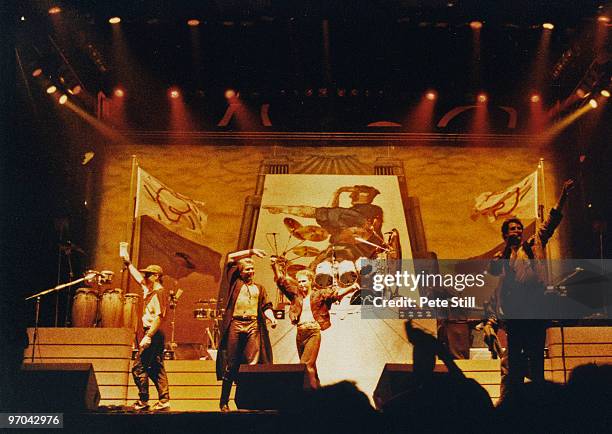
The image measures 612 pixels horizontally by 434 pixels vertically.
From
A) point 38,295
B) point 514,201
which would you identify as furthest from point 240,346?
point 514,201

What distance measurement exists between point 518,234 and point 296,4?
3.14 meters

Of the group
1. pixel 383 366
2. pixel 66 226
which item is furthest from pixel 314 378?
pixel 66 226

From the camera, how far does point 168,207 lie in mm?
8602

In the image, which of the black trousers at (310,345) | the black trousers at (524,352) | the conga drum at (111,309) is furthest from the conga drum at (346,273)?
the conga drum at (111,309)

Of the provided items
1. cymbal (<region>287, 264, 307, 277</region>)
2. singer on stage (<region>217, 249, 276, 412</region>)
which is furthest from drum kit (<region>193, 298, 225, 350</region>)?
cymbal (<region>287, 264, 307, 277</region>)

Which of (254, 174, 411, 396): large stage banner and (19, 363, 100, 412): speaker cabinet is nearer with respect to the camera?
(19, 363, 100, 412): speaker cabinet

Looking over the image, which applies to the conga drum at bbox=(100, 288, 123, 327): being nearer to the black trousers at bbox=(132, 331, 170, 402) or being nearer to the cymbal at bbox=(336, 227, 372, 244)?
the black trousers at bbox=(132, 331, 170, 402)

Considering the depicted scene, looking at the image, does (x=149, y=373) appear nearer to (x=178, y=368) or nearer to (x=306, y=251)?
(x=178, y=368)

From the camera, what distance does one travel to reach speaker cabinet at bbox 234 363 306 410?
22.7 feet

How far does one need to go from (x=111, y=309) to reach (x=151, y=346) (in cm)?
56

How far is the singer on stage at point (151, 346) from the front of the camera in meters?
7.21

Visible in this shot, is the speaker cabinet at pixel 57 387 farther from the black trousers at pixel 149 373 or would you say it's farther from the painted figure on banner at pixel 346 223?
the painted figure on banner at pixel 346 223

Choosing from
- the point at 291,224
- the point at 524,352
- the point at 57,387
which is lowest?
the point at 57,387

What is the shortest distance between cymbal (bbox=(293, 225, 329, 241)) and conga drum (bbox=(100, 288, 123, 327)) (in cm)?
196
